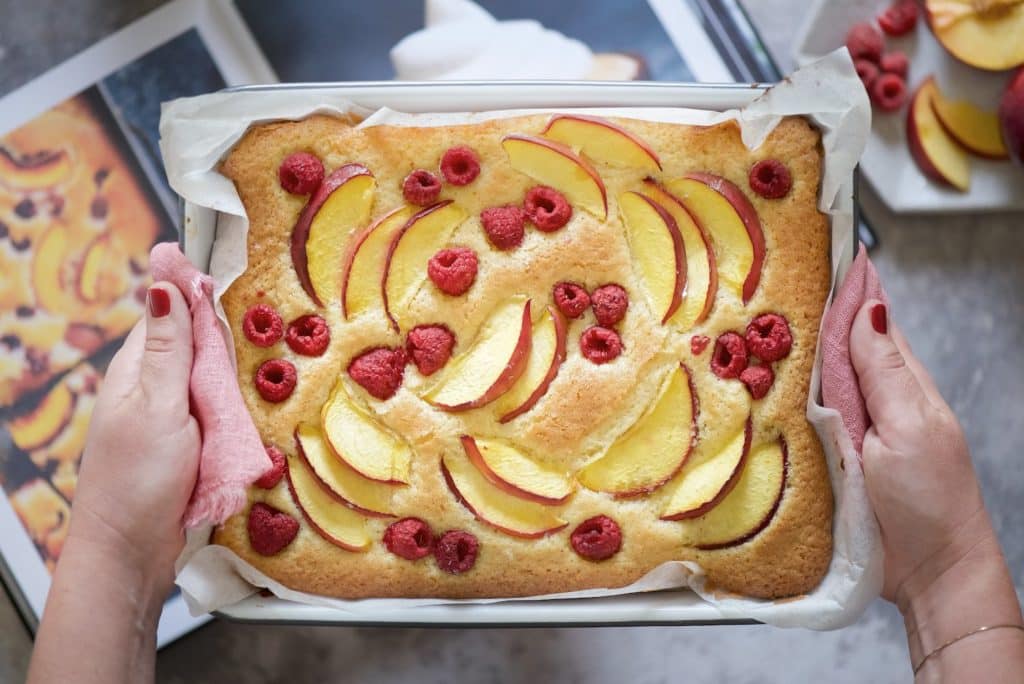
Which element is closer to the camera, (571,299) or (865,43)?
(571,299)

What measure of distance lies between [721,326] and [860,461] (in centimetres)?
33

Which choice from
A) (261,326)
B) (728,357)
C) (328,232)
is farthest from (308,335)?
(728,357)

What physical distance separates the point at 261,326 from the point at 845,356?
1.01 meters

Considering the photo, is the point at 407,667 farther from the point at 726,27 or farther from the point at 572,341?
the point at 726,27

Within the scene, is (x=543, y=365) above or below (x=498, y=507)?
above

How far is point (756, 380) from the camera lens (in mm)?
1598

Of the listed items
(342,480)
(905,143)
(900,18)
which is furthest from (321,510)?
(900,18)

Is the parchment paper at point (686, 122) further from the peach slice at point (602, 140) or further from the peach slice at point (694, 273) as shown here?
the peach slice at point (694, 273)

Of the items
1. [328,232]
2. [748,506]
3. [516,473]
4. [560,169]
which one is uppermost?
[328,232]

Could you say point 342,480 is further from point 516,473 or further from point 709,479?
point 709,479

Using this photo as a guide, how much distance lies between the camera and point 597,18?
2.04 metres

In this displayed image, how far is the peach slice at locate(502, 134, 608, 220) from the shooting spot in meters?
1.61

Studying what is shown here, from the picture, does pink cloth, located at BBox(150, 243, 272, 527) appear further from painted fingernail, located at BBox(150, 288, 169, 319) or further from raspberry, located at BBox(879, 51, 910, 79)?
raspberry, located at BBox(879, 51, 910, 79)

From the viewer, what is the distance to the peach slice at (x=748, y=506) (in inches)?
63.1
